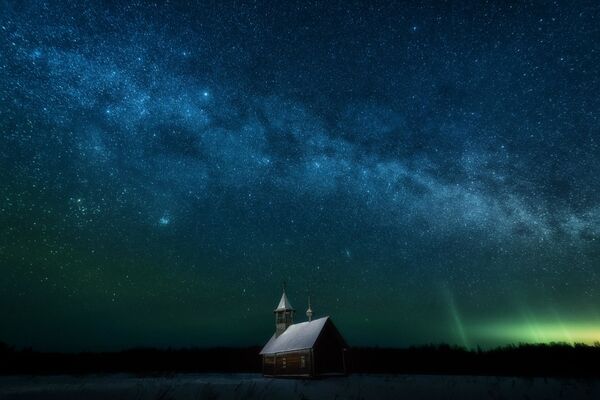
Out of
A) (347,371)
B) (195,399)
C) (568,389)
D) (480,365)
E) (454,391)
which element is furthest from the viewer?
(480,365)

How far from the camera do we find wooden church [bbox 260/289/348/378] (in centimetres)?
3212

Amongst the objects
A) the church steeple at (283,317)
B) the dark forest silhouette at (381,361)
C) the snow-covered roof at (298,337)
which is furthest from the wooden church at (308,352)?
the dark forest silhouette at (381,361)

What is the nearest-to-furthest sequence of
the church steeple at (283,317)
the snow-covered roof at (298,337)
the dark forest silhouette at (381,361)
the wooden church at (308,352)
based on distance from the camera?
the wooden church at (308,352)
the snow-covered roof at (298,337)
the church steeple at (283,317)
the dark forest silhouette at (381,361)

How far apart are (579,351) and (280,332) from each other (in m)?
39.3

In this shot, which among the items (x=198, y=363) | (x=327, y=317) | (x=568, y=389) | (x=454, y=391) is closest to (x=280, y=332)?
(x=327, y=317)

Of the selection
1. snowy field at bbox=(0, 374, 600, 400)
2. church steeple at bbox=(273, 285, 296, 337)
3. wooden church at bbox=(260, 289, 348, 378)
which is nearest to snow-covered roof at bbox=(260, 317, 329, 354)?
wooden church at bbox=(260, 289, 348, 378)

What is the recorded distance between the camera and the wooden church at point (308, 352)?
3212 centimetres

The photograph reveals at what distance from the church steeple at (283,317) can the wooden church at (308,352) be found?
4002 millimetres

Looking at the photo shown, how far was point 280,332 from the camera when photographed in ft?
143

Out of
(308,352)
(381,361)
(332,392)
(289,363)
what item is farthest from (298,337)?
(381,361)

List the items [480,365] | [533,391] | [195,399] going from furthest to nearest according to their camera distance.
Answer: [480,365], [533,391], [195,399]

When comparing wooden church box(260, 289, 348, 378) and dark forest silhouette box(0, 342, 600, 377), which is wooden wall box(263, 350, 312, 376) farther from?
dark forest silhouette box(0, 342, 600, 377)

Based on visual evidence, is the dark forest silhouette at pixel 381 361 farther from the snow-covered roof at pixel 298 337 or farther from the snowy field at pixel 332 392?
the snowy field at pixel 332 392

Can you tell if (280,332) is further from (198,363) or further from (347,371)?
(198,363)
